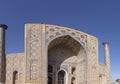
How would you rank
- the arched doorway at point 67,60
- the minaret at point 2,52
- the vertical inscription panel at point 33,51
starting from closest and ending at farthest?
1. the vertical inscription panel at point 33,51
2. the minaret at point 2,52
3. the arched doorway at point 67,60

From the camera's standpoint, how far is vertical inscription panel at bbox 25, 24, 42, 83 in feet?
63.5

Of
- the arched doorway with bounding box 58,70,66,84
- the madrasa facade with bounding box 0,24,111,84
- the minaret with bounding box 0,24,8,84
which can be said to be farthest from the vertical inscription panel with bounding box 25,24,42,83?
the arched doorway with bounding box 58,70,66,84

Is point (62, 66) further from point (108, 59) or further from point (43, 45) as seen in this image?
point (108, 59)

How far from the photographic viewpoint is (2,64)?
874 inches

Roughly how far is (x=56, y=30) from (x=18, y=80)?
580cm

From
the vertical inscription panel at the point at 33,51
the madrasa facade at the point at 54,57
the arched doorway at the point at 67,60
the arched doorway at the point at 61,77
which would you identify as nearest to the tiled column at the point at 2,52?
the madrasa facade at the point at 54,57

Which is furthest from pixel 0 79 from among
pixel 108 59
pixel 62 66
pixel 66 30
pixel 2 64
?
pixel 108 59

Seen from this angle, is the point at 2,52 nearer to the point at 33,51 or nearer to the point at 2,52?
the point at 2,52

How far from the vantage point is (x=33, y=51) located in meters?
19.9

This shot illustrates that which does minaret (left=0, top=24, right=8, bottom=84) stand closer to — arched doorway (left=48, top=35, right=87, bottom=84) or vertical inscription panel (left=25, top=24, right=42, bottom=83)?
vertical inscription panel (left=25, top=24, right=42, bottom=83)

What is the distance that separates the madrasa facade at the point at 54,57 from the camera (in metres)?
19.9

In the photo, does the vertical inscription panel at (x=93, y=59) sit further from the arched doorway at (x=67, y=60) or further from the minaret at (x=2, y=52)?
the minaret at (x=2, y=52)

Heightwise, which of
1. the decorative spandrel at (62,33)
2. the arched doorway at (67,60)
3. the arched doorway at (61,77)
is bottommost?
the arched doorway at (61,77)

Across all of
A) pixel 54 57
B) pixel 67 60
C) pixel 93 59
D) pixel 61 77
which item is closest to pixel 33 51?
pixel 54 57
